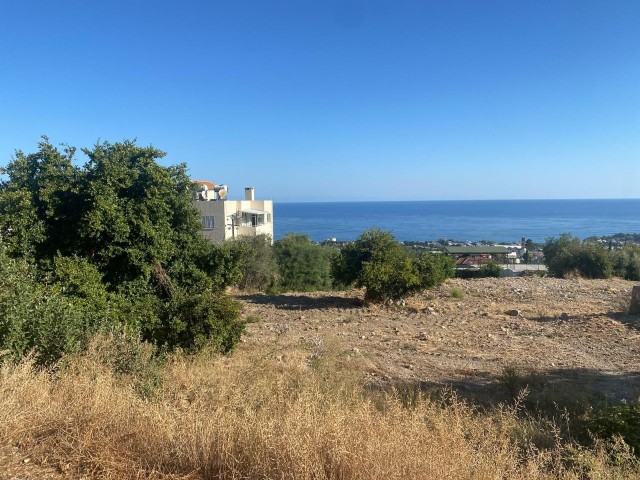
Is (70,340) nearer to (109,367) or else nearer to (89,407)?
(109,367)

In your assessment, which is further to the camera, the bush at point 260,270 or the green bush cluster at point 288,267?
the green bush cluster at point 288,267

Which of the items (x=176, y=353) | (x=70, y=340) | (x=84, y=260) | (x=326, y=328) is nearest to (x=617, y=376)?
(x=326, y=328)

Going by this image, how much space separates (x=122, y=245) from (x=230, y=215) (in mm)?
31342

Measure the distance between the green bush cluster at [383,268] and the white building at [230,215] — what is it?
20038 millimetres

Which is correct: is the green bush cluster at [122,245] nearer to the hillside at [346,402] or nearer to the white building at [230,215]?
the hillside at [346,402]

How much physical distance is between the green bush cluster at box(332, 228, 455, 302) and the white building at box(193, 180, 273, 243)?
2004 cm

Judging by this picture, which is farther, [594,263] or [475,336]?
[594,263]

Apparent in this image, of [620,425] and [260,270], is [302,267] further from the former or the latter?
[620,425]

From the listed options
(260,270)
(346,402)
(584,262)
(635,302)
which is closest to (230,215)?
(260,270)

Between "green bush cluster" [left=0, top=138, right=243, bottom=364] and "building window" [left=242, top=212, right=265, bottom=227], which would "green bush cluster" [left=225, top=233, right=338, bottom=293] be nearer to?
"building window" [left=242, top=212, right=265, bottom=227]

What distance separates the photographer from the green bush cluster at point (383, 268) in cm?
1525

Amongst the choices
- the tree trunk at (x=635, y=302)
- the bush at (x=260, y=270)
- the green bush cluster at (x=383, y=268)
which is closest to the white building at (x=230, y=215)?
the bush at (x=260, y=270)

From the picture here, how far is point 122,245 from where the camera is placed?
8.87 m

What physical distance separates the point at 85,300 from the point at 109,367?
263 centimetres
